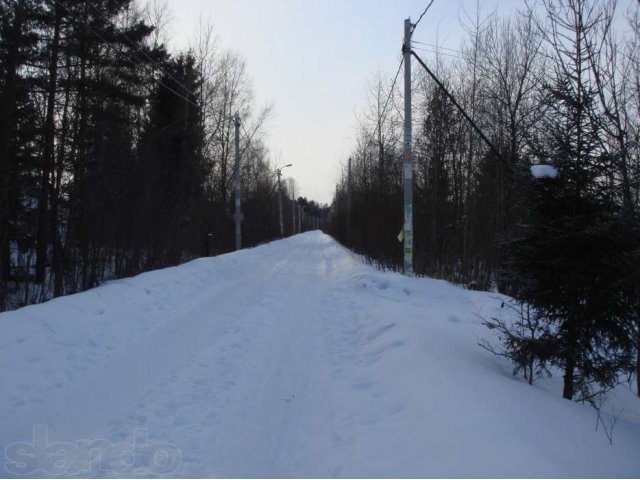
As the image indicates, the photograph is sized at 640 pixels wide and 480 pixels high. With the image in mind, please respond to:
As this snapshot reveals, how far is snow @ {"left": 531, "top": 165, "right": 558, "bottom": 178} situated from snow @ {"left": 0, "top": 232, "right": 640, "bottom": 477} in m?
2.06

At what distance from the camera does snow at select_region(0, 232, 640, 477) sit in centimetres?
311

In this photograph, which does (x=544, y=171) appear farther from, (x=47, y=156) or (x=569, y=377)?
(x=47, y=156)

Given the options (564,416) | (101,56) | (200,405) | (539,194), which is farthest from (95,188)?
(564,416)

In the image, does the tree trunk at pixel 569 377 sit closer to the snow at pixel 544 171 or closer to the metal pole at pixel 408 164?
the snow at pixel 544 171

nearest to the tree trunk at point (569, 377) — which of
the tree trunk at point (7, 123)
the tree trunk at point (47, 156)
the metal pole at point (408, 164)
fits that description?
the metal pole at point (408, 164)

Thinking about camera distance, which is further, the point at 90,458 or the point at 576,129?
the point at 576,129

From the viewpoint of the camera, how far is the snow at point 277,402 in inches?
123

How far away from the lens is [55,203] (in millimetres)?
10844

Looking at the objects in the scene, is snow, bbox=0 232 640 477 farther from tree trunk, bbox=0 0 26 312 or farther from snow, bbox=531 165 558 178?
tree trunk, bbox=0 0 26 312

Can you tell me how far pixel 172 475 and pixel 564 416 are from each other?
10.2 ft

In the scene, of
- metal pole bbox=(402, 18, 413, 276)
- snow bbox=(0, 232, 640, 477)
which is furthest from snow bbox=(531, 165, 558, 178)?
metal pole bbox=(402, 18, 413, 276)

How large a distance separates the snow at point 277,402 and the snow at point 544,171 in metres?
2.06

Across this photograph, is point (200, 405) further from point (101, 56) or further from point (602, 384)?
point (101, 56)

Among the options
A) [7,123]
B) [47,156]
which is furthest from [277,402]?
[47,156]
